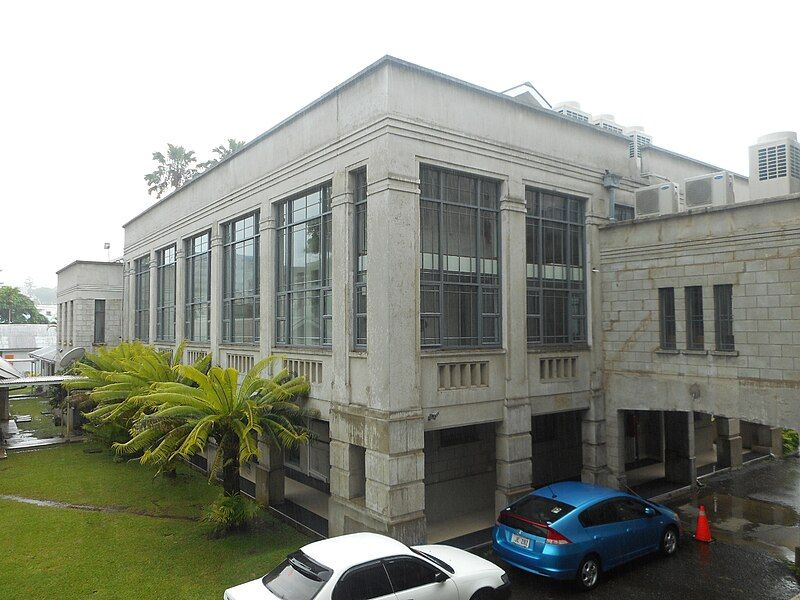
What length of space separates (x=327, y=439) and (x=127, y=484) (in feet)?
19.4

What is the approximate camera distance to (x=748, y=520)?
13.2 metres

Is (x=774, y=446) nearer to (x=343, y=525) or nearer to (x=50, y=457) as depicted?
(x=343, y=525)

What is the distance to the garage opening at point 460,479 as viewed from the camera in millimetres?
13805

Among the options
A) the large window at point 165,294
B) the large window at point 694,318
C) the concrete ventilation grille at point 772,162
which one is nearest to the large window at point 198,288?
the large window at point 165,294

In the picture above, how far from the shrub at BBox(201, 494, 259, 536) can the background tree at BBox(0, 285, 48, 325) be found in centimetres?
→ 8726

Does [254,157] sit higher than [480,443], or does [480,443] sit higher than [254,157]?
[254,157]

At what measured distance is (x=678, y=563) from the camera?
10.7 meters

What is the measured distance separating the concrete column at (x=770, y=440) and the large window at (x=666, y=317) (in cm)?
963

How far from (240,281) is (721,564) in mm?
14279

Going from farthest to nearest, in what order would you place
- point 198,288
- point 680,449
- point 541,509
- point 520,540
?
point 198,288, point 680,449, point 541,509, point 520,540

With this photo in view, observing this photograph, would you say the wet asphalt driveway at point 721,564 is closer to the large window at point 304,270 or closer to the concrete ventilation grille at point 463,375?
the concrete ventilation grille at point 463,375

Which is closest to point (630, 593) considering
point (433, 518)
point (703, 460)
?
point (433, 518)

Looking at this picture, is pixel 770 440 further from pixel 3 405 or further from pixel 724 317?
pixel 3 405

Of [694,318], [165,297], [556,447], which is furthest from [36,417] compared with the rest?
[694,318]
